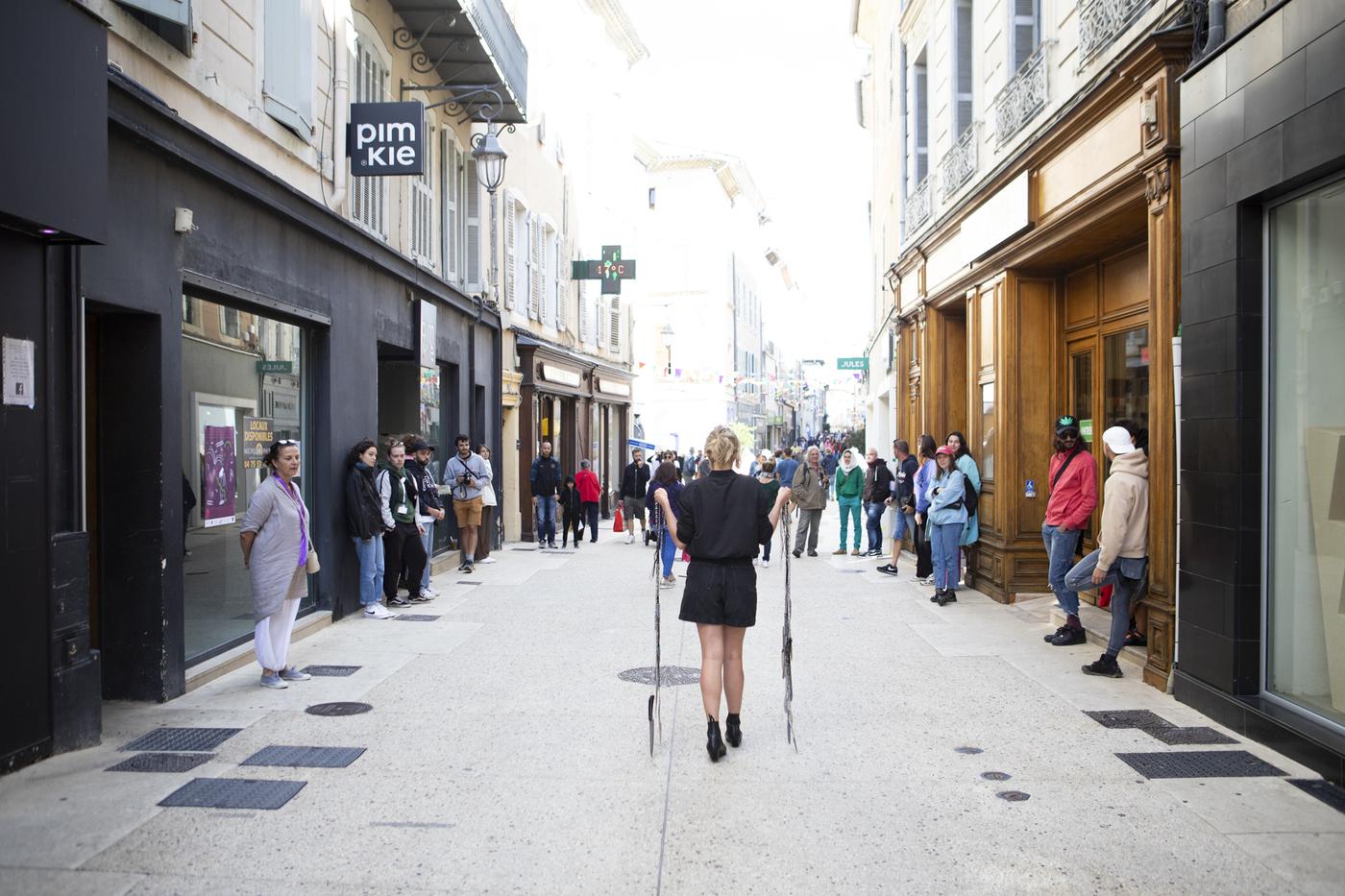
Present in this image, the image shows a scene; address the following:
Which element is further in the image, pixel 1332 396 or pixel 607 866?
pixel 1332 396

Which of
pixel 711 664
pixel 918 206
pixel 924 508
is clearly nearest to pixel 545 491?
pixel 924 508

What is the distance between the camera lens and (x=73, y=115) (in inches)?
223

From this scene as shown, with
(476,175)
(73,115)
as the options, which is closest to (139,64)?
(73,115)

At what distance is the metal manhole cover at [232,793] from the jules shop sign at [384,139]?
273 inches

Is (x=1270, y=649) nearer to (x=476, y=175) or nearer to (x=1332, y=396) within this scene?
(x=1332, y=396)

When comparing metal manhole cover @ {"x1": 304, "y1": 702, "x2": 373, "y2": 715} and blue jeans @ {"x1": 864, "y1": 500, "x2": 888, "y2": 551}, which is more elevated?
blue jeans @ {"x1": 864, "y1": 500, "x2": 888, "y2": 551}

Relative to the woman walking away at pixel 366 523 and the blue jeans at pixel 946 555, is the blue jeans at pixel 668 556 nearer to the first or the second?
the blue jeans at pixel 946 555

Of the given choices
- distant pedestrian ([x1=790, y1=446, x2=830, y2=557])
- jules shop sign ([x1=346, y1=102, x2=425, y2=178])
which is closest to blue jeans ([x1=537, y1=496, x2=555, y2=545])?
distant pedestrian ([x1=790, y1=446, x2=830, y2=557])

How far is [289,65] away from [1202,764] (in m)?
8.53

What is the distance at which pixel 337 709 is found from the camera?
23.5 feet

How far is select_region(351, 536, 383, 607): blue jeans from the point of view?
11.0 m

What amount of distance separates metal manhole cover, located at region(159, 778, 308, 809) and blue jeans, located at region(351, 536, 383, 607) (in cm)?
543

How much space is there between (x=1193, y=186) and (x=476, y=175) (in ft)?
38.7

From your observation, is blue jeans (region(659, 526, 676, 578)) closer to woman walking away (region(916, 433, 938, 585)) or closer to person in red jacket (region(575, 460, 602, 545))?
woman walking away (region(916, 433, 938, 585))
